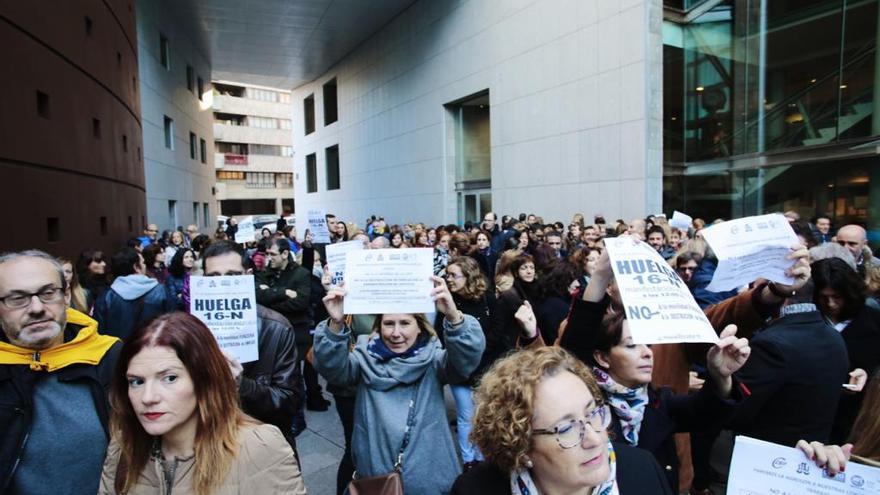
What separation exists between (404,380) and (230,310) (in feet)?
3.47

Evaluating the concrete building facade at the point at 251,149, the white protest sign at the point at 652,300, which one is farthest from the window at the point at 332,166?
the white protest sign at the point at 652,300

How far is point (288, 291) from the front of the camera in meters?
5.69

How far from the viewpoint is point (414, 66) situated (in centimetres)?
2456

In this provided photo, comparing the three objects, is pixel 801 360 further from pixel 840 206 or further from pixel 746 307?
pixel 840 206

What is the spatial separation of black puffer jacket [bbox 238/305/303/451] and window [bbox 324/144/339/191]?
3327cm

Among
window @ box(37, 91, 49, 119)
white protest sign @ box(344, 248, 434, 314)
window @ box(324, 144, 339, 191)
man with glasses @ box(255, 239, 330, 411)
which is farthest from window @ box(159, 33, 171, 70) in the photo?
white protest sign @ box(344, 248, 434, 314)

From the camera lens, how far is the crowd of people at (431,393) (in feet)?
6.26

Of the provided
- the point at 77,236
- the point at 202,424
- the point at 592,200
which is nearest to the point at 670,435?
the point at 202,424

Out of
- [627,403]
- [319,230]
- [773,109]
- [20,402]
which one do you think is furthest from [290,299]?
[773,109]

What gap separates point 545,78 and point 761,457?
1634 centimetres

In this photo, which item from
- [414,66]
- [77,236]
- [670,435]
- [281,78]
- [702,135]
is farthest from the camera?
[281,78]

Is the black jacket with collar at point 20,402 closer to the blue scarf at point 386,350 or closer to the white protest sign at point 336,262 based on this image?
the blue scarf at point 386,350

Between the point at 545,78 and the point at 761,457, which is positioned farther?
the point at 545,78

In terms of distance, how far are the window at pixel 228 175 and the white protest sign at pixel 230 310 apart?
213 feet
